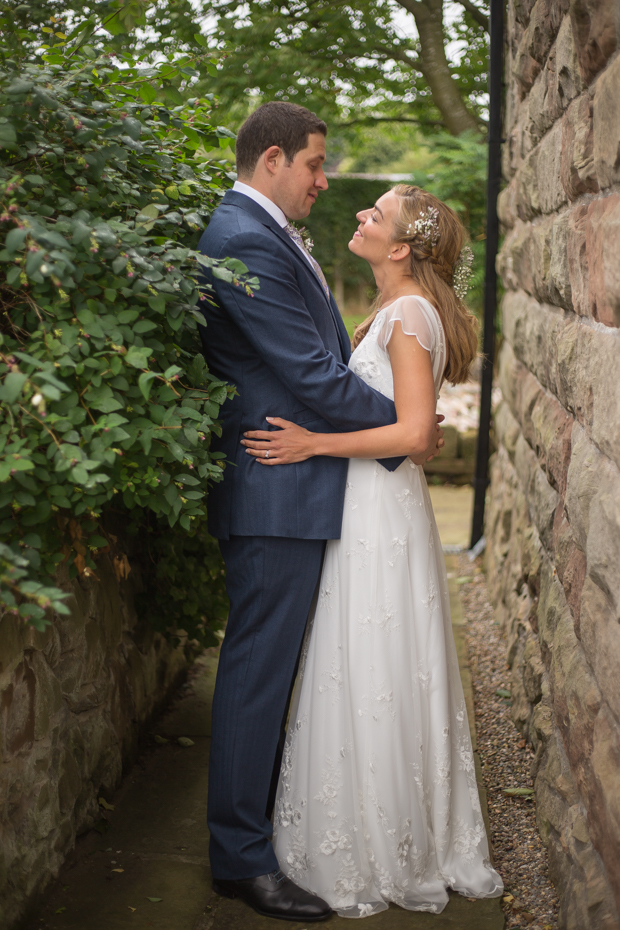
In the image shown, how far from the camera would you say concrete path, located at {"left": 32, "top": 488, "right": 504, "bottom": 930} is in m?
2.04

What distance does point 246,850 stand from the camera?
6.97 feet

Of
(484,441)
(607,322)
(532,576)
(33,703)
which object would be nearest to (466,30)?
(484,441)

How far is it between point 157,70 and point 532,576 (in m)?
2.06

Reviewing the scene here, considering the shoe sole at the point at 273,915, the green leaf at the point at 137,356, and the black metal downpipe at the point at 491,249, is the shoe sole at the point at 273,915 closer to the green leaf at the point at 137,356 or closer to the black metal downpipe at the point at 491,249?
the green leaf at the point at 137,356

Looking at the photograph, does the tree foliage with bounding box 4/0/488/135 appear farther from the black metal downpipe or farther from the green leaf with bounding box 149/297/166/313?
the green leaf with bounding box 149/297/166/313

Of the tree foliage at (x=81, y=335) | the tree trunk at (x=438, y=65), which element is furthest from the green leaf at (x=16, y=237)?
the tree trunk at (x=438, y=65)

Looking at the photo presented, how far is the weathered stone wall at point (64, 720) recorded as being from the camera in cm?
191

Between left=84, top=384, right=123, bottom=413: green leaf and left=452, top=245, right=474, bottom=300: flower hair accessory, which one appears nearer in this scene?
left=84, top=384, right=123, bottom=413: green leaf

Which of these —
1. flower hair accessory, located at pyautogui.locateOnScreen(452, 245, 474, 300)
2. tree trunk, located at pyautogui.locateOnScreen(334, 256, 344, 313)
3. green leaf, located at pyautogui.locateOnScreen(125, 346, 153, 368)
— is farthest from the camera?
tree trunk, located at pyautogui.locateOnScreen(334, 256, 344, 313)

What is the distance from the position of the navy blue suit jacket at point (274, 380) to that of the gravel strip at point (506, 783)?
43.1 inches

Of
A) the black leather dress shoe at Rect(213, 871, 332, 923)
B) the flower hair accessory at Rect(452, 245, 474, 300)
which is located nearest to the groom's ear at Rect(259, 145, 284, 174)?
the flower hair accessory at Rect(452, 245, 474, 300)

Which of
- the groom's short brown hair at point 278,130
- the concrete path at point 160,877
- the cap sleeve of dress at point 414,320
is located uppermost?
the groom's short brown hair at point 278,130

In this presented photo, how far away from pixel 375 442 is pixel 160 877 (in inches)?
53.2

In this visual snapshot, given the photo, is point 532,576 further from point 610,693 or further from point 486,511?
point 486,511
